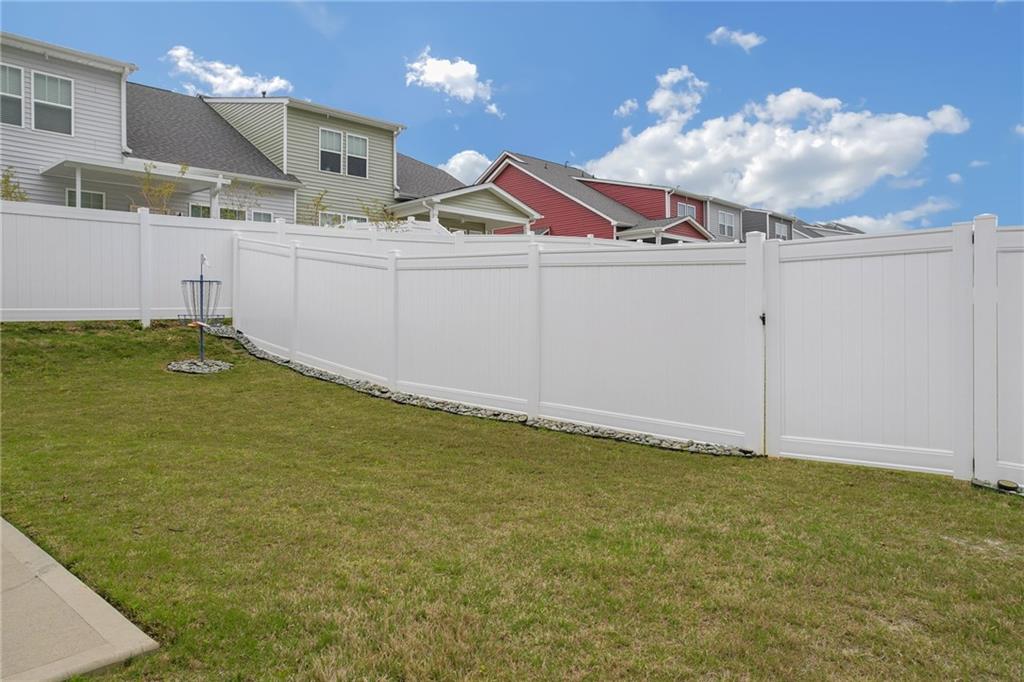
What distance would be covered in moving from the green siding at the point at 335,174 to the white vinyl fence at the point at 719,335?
10401 millimetres

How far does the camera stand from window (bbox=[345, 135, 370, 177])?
20891 millimetres

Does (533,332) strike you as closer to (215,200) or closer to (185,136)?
(215,200)

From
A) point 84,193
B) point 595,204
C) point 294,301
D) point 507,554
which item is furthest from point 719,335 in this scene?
point 595,204

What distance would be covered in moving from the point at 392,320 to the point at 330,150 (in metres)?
14.2

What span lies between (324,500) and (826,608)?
9.79 ft

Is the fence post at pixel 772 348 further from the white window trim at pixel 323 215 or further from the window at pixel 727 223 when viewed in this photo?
the window at pixel 727 223

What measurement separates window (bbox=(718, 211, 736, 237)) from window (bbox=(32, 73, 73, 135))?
2814 cm

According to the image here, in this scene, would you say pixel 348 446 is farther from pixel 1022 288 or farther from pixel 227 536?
pixel 1022 288

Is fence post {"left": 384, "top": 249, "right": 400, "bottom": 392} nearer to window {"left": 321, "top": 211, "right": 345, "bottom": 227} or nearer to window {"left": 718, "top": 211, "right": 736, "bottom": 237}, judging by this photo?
window {"left": 321, "top": 211, "right": 345, "bottom": 227}

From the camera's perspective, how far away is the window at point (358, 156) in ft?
68.5

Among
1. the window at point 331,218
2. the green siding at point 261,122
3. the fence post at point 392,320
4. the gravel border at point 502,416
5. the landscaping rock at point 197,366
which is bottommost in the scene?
the gravel border at point 502,416

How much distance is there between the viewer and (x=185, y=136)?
18719mm

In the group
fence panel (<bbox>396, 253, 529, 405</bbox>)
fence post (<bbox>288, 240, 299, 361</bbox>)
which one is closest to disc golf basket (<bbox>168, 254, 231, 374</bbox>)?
fence post (<bbox>288, 240, 299, 361</bbox>)

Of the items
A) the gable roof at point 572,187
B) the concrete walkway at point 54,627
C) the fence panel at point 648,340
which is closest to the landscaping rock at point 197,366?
the fence panel at point 648,340
